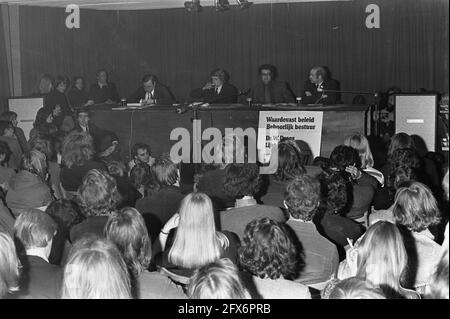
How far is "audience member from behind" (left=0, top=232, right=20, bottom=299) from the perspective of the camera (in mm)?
2719

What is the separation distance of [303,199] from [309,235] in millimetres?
209

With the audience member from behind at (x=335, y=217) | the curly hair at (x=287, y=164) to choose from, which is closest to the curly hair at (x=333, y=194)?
the audience member from behind at (x=335, y=217)

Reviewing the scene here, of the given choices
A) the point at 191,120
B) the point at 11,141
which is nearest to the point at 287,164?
the point at 11,141

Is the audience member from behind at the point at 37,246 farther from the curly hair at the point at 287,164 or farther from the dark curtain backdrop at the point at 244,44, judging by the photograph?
the dark curtain backdrop at the point at 244,44

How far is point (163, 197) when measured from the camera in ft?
14.8

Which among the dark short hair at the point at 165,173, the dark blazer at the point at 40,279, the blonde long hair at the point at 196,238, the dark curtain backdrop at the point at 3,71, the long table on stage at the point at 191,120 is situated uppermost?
the dark curtain backdrop at the point at 3,71

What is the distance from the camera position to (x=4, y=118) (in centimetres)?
774

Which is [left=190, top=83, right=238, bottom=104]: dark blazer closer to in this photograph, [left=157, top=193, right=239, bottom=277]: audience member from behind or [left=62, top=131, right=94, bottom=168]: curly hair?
[left=62, top=131, right=94, bottom=168]: curly hair

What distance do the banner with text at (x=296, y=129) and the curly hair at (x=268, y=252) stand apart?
15.0 ft

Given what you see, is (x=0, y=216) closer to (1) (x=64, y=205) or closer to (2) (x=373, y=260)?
(1) (x=64, y=205)

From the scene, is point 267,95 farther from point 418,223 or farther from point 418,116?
point 418,223

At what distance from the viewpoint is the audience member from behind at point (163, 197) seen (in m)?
4.43

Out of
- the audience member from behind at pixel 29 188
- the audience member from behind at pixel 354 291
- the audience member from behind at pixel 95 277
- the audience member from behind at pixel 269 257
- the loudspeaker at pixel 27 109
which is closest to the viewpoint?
the audience member from behind at pixel 354 291

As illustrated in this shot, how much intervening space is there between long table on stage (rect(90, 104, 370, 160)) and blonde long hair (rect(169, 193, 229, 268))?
14.6 feet
